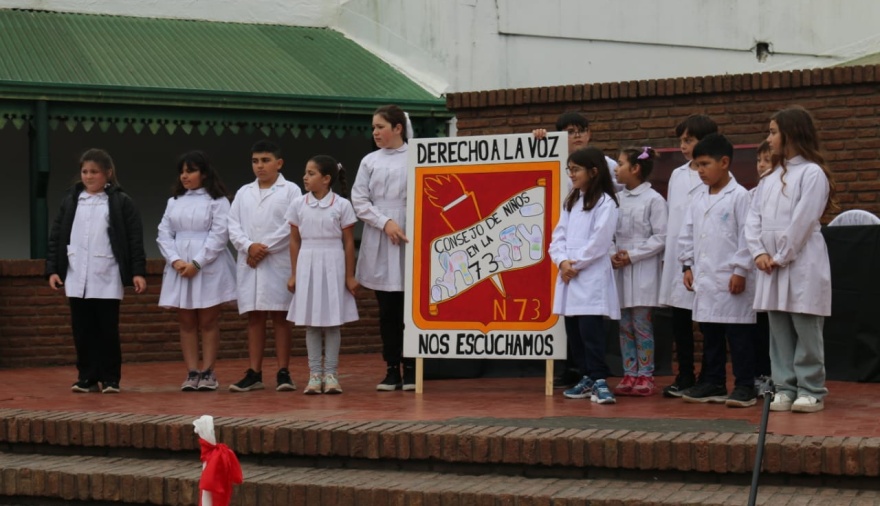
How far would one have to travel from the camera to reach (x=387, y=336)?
10.3 m

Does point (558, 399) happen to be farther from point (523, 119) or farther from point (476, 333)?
point (523, 119)

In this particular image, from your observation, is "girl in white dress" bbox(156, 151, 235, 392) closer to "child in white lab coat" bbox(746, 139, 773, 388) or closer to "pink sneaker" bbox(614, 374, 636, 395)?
"pink sneaker" bbox(614, 374, 636, 395)

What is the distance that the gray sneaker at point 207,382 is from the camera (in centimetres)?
1046

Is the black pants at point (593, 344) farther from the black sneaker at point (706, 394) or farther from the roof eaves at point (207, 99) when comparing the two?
the roof eaves at point (207, 99)

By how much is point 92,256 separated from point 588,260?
372 cm

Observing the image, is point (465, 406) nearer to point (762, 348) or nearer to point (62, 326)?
point (762, 348)

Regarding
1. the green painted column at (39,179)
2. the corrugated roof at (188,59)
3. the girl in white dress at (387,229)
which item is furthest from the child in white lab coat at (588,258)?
the green painted column at (39,179)

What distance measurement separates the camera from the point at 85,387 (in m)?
10.6

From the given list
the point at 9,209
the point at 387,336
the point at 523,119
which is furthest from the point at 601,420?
the point at 9,209

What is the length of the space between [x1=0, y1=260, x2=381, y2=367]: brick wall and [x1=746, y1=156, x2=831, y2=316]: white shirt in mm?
7006

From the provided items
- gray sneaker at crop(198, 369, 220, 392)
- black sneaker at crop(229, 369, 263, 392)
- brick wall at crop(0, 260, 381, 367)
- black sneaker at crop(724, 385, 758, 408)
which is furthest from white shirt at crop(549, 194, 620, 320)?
brick wall at crop(0, 260, 381, 367)

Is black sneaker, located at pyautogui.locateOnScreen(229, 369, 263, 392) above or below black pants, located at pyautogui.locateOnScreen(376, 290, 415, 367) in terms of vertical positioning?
below

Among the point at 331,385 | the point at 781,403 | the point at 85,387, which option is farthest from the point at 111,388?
the point at 781,403

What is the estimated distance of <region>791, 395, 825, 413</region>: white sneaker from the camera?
8133 millimetres
